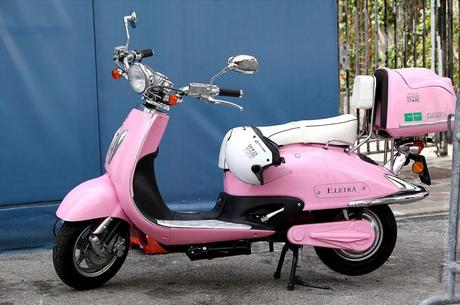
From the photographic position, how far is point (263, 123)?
6031 mm

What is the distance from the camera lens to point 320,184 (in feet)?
14.5

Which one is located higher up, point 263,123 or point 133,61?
point 133,61

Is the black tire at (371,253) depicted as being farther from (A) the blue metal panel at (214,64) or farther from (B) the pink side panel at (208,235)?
(A) the blue metal panel at (214,64)

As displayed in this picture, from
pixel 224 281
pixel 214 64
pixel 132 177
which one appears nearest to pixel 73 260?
pixel 132 177

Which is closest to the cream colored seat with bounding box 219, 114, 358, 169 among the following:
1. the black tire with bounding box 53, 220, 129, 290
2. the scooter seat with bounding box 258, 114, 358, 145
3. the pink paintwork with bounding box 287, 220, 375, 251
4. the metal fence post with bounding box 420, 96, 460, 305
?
the scooter seat with bounding box 258, 114, 358, 145

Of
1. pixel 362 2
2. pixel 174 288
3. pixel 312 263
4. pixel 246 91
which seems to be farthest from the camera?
pixel 362 2

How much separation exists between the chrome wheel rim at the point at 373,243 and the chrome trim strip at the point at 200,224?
63 cm

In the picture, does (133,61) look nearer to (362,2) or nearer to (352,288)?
(352,288)

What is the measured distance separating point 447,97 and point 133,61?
186cm

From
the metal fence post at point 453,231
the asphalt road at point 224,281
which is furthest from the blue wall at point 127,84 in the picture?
the metal fence post at point 453,231

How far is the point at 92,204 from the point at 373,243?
1.65m

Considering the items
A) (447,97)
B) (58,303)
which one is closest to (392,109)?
(447,97)

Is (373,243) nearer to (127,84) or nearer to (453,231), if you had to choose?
(453,231)

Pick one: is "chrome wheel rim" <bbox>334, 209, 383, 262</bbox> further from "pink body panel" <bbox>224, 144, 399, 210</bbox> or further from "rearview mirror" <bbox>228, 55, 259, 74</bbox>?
"rearview mirror" <bbox>228, 55, 259, 74</bbox>
